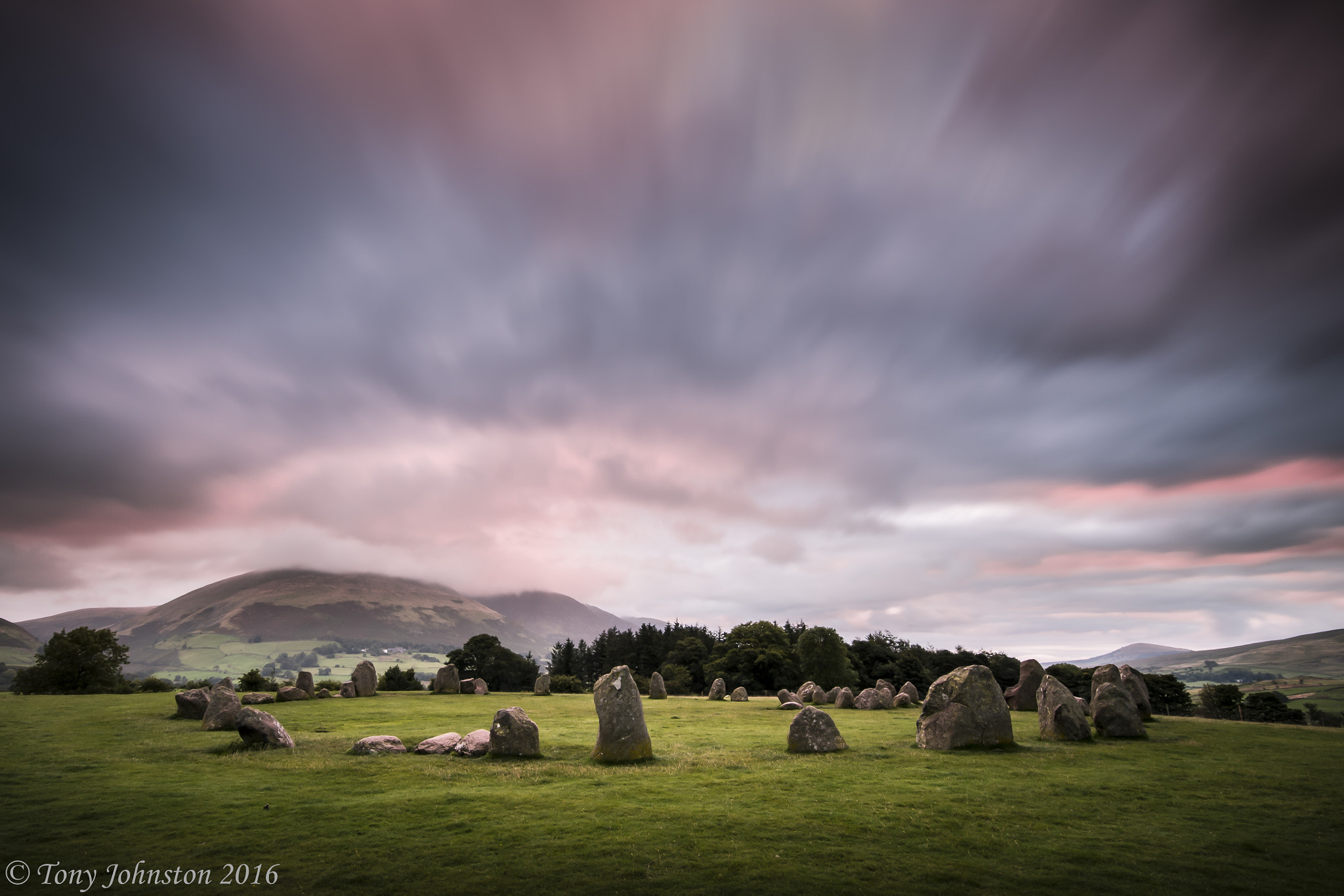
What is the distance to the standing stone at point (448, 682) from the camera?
43.8 metres

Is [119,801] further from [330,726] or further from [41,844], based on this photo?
[330,726]

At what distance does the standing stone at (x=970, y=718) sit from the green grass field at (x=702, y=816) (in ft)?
2.50

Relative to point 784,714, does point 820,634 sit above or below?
above

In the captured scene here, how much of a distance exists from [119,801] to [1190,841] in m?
20.3

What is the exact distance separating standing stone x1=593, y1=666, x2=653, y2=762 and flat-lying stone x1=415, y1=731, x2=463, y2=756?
194 inches

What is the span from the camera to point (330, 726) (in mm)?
23859

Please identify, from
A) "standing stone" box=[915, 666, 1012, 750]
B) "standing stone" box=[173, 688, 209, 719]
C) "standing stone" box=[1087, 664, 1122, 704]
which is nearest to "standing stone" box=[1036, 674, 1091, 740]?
"standing stone" box=[915, 666, 1012, 750]

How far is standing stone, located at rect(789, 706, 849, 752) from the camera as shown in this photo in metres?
18.4

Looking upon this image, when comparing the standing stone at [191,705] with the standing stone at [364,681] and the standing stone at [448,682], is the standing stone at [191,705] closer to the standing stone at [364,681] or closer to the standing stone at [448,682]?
the standing stone at [364,681]

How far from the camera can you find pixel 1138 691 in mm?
26531

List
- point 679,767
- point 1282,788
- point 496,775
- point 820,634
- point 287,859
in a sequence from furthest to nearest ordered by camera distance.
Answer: point 820,634 → point 679,767 → point 496,775 → point 1282,788 → point 287,859

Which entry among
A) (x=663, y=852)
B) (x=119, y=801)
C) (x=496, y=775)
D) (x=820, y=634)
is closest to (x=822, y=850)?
(x=663, y=852)

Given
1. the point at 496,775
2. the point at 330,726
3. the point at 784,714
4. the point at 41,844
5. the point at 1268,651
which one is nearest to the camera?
the point at 41,844

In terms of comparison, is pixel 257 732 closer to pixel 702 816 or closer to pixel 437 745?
pixel 437 745
